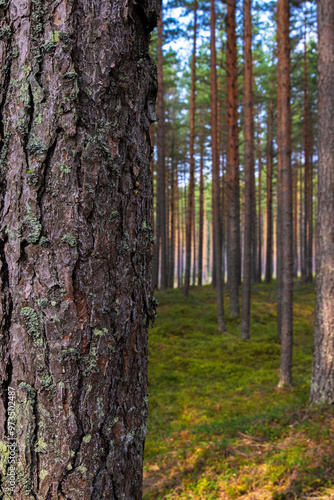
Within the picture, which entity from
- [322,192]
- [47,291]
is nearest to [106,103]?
[47,291]

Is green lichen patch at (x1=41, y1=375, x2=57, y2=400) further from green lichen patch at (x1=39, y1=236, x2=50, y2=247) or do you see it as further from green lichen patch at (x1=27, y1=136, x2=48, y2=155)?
green lichen patch at (x1=27, y1=136, x2=48, y2=155)

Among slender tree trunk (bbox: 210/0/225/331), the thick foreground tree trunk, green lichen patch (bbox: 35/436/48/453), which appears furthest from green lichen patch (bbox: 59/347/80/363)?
slender tree trunk (bbox: 210/0/225/331)

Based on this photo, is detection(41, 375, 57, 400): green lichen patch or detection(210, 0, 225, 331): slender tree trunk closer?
detection(41, 375, 57, 400): green lichen patch

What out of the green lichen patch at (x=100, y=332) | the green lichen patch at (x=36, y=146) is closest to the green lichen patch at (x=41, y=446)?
the green lichen patch at (x=100, y=332)

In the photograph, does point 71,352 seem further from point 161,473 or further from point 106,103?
point 161,473

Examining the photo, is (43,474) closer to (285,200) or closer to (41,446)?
(41,446)

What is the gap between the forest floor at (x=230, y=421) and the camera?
3.69 m

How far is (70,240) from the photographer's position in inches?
38.7

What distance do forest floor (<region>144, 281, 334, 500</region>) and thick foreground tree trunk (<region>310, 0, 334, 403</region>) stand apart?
0.53m

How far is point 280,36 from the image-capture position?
8.07 m

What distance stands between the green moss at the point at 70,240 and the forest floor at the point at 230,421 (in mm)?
3634

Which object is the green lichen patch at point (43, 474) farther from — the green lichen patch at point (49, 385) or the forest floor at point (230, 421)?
the forest floor at point (230, 421)

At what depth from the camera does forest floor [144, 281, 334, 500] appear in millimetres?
3689

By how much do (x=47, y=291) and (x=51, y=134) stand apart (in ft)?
1.45
